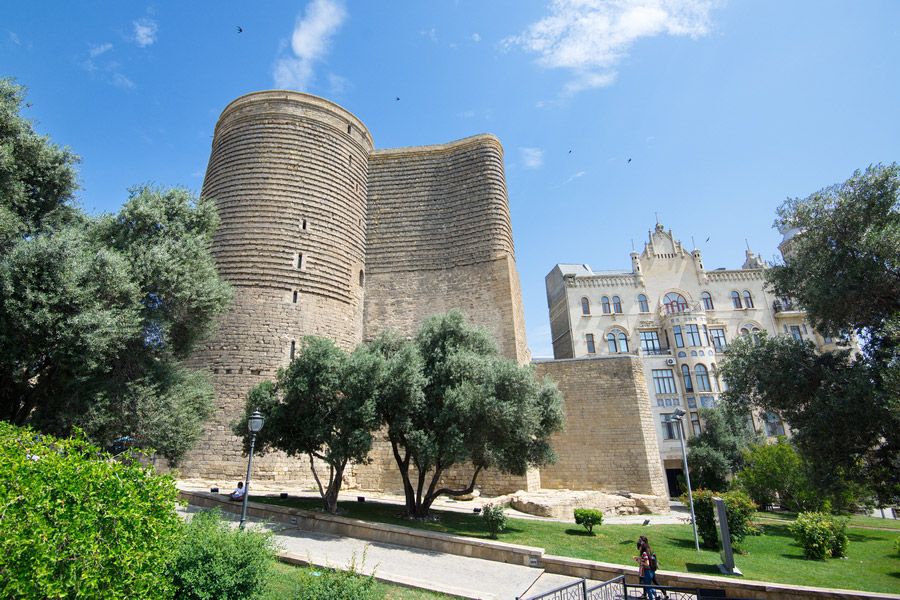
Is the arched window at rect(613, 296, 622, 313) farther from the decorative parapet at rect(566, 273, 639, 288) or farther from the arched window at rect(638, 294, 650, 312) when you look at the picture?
the arched window at rect(638, 294, 650, 312)

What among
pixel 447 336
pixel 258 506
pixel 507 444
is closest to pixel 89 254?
pixel 258 506

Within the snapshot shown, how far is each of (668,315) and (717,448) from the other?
790 cm

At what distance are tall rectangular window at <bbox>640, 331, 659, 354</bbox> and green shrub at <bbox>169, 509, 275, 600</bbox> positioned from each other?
2713cm

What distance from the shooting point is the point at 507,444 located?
470 inches

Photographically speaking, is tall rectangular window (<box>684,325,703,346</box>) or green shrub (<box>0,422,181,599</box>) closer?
green shrub (<box>0,422,181,599</box>)

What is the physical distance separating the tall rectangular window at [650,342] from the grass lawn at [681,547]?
14.2 metres

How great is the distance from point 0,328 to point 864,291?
1720 cm

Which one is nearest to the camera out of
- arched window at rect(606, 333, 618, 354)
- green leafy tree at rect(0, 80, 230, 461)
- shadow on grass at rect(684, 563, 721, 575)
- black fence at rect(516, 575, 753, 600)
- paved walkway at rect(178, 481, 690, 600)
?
black fence at rect(516, 575, 753, 600)

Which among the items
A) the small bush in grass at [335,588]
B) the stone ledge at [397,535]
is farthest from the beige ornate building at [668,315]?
the small bush in grass at [335,588]

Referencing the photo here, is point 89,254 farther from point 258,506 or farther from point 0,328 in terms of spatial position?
point 258,506

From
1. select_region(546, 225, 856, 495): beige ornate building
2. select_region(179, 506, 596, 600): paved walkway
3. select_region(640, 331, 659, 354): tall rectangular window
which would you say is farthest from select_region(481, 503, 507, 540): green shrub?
select_region(640, 331, 659, 354): tall rectangular window

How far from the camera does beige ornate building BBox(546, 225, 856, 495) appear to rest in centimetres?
2752

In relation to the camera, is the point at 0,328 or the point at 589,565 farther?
the point at 0,328

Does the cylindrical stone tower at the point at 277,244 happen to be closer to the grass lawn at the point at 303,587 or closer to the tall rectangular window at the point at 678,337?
the grass lawn at the point at 303,587
